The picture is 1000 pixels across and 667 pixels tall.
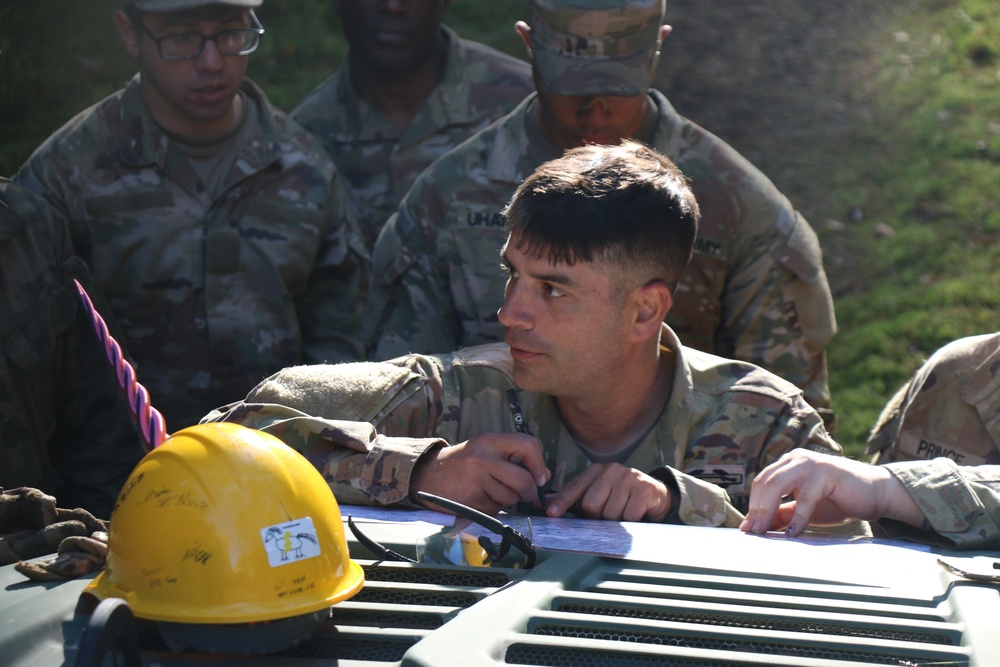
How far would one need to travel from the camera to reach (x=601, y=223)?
3125mm

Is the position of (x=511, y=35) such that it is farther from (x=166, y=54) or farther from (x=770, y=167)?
(x=166, y=54)

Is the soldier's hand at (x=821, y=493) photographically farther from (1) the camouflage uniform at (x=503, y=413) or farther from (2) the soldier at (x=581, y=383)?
(1) the camouflage uniform at (x=503, y=413)

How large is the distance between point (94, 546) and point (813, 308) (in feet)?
9.67

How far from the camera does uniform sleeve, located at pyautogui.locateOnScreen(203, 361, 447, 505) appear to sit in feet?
9.10

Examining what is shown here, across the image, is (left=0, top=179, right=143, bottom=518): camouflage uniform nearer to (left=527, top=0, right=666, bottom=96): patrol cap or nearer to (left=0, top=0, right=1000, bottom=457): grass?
(left=0, top=0, right=1000, bottom=457): grass

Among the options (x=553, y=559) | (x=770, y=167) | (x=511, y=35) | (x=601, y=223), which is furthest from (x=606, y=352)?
(x=511, y=35)

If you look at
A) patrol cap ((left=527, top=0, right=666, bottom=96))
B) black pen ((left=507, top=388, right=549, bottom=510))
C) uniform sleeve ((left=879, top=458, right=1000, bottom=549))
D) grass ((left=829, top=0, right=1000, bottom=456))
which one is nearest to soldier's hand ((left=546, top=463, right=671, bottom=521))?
uniform sleeve ((left=879, top=458, right=1000, bottom=549))

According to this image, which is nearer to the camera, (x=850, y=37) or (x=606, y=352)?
(x=606, y=352)

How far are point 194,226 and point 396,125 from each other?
4.74 ft

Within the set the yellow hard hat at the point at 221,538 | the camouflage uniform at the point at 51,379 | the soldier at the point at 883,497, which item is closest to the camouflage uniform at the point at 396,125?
the camouflage uniform at the point at 51,379

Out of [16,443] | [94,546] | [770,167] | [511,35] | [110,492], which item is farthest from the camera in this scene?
[511,35]

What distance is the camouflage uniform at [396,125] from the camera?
6.14 meters

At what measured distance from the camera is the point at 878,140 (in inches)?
356

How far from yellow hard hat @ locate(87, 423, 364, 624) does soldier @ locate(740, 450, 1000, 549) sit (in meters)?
0.95
